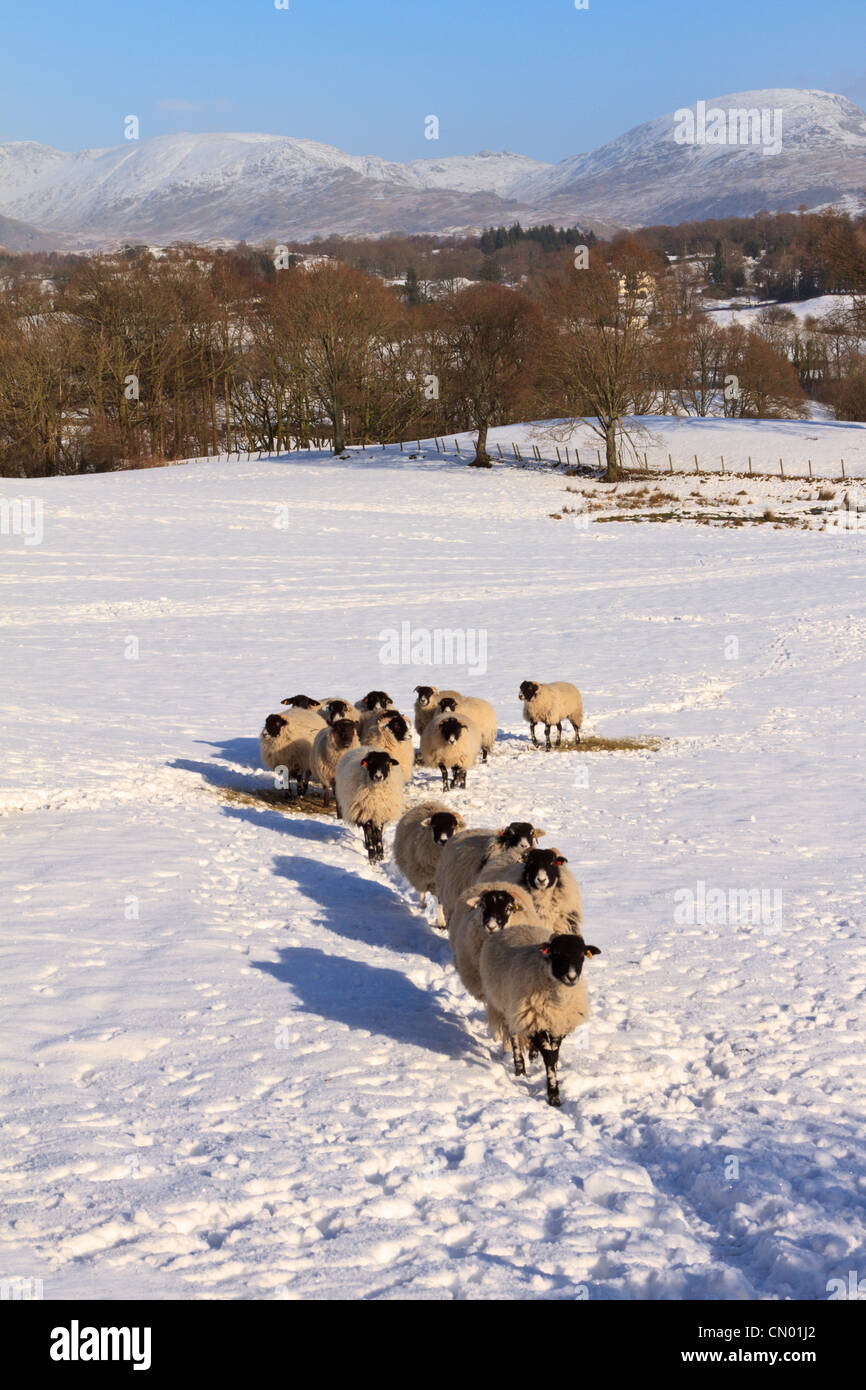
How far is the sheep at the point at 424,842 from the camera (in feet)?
37.8

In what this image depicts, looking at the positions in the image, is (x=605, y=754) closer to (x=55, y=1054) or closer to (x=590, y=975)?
(x=590, y=975)

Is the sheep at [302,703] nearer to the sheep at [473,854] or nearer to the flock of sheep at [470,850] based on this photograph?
the flock of sheep at [470,850]

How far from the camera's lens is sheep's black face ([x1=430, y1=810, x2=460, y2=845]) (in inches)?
452

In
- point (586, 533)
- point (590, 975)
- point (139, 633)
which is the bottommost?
point (590, 975)

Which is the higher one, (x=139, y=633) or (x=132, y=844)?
(x=139, y=633)

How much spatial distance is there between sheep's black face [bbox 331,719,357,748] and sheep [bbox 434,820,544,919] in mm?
3964

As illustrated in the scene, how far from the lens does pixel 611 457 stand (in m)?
63.0

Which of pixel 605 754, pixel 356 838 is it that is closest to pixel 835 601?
pixel 605 754

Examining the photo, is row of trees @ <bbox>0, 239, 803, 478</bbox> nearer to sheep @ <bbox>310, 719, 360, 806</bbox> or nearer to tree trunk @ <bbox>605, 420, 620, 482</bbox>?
tree trunk @ <bbox>605, 420, 620, 482</bbox>

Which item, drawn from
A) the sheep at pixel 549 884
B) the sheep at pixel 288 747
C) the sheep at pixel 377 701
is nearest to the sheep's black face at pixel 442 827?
the sheep at pixel 549 884

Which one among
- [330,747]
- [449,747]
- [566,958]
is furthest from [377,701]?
[566,958]

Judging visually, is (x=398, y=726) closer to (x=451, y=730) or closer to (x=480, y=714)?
(x=451, y=730)
